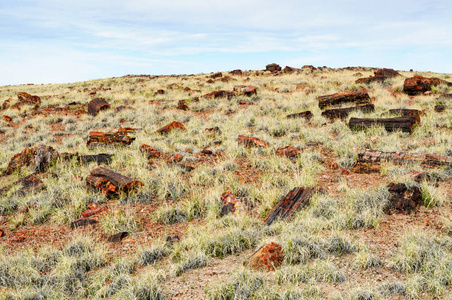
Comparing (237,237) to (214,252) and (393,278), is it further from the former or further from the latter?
(393,278)

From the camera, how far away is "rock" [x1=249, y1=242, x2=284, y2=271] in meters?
3.60

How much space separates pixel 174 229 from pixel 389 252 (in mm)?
3335

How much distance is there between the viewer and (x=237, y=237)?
437 cm

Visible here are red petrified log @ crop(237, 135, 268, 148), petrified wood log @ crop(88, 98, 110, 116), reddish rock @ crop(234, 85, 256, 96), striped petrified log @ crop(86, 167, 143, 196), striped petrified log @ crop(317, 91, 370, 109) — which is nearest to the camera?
striped petrified log @ crop(86, 167, 143, 196)

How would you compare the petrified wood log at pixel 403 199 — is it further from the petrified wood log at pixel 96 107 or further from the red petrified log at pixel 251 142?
the petrified wood log at pixel 96 107

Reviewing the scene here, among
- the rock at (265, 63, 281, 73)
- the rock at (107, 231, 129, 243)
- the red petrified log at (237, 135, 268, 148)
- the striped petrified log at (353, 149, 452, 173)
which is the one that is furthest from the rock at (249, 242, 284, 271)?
the rock at (265, 63, 281, 73)

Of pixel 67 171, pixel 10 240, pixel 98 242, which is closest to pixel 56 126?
pixel 67 171

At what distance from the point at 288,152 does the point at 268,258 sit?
4.96m

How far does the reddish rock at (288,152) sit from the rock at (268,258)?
459 cm

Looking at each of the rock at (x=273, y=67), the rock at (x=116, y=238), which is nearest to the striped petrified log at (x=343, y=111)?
the rock at (x=116, y=238)

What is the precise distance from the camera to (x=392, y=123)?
9.38m

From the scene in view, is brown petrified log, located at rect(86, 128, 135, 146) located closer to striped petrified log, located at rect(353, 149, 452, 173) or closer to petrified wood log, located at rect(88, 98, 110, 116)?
petrified wood log, located at rect(88, 98, 110, 116)

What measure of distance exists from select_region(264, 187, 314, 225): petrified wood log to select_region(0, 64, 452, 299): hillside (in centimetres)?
3

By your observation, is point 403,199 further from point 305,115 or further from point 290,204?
point 305,115
